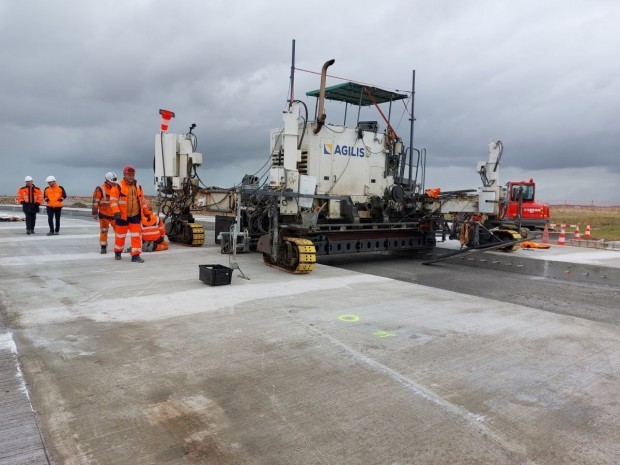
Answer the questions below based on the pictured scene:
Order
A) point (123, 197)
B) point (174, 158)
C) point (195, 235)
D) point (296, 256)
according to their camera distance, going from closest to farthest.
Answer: point (296, 256) < point (123, 197) < point (174, 158) < point (195, 235)

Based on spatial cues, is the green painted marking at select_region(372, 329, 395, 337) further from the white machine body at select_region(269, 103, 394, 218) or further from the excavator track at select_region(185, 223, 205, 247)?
the excavator track at select_region(185, 223, 205, 247)

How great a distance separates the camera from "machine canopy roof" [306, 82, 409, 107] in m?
10.1

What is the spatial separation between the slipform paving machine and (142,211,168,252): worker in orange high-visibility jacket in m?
1.14

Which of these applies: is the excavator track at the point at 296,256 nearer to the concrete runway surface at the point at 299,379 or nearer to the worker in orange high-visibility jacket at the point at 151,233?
the concrete runway surface at the point at 299,379

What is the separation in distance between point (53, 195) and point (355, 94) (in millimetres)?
8918

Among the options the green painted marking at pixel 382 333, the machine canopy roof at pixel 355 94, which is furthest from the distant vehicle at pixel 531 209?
the green painted marking at pixel 382 333

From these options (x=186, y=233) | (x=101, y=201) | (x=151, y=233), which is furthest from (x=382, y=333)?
(x=186, y=233)

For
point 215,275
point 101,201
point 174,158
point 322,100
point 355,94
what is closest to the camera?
point 215,275

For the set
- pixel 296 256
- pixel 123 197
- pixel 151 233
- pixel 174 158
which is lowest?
pixel 296 256

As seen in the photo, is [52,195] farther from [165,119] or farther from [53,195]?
[165,119]

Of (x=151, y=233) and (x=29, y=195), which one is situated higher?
(x=29, y=195)

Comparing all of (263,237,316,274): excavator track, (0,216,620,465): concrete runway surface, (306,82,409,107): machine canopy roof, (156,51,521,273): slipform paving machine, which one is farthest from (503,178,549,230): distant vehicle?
(0,216,620,465): concrete runway surface

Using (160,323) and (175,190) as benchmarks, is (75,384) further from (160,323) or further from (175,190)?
(175,190)

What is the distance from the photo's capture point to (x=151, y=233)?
10211mm
